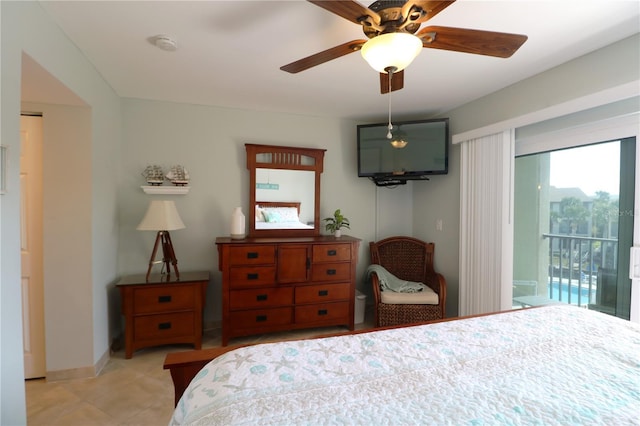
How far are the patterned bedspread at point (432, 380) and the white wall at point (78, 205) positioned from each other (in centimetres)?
97

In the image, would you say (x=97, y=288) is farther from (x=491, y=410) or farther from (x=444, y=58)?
(x=444, y=58)

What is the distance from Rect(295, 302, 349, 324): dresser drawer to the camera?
2.93m

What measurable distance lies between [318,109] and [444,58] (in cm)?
144

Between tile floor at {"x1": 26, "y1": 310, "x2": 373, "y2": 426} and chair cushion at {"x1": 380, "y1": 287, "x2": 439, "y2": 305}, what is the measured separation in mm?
1952

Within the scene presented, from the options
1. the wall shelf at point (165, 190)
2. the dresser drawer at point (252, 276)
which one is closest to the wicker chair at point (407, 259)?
the dresser drawer at point (252, 276)

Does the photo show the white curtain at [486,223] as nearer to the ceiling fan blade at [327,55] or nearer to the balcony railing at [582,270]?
the balcony railing at [582,270]

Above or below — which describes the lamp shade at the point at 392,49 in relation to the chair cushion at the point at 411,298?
above

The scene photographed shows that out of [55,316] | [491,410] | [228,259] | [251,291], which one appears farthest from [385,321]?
[55,316]

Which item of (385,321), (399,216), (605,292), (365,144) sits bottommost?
(385,321)

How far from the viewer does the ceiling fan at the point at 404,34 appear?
1188mm

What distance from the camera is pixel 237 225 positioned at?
9.67ft

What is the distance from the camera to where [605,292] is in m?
2.07

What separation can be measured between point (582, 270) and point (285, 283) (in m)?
2.42

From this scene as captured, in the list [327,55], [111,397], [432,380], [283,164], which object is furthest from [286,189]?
[432,380]
